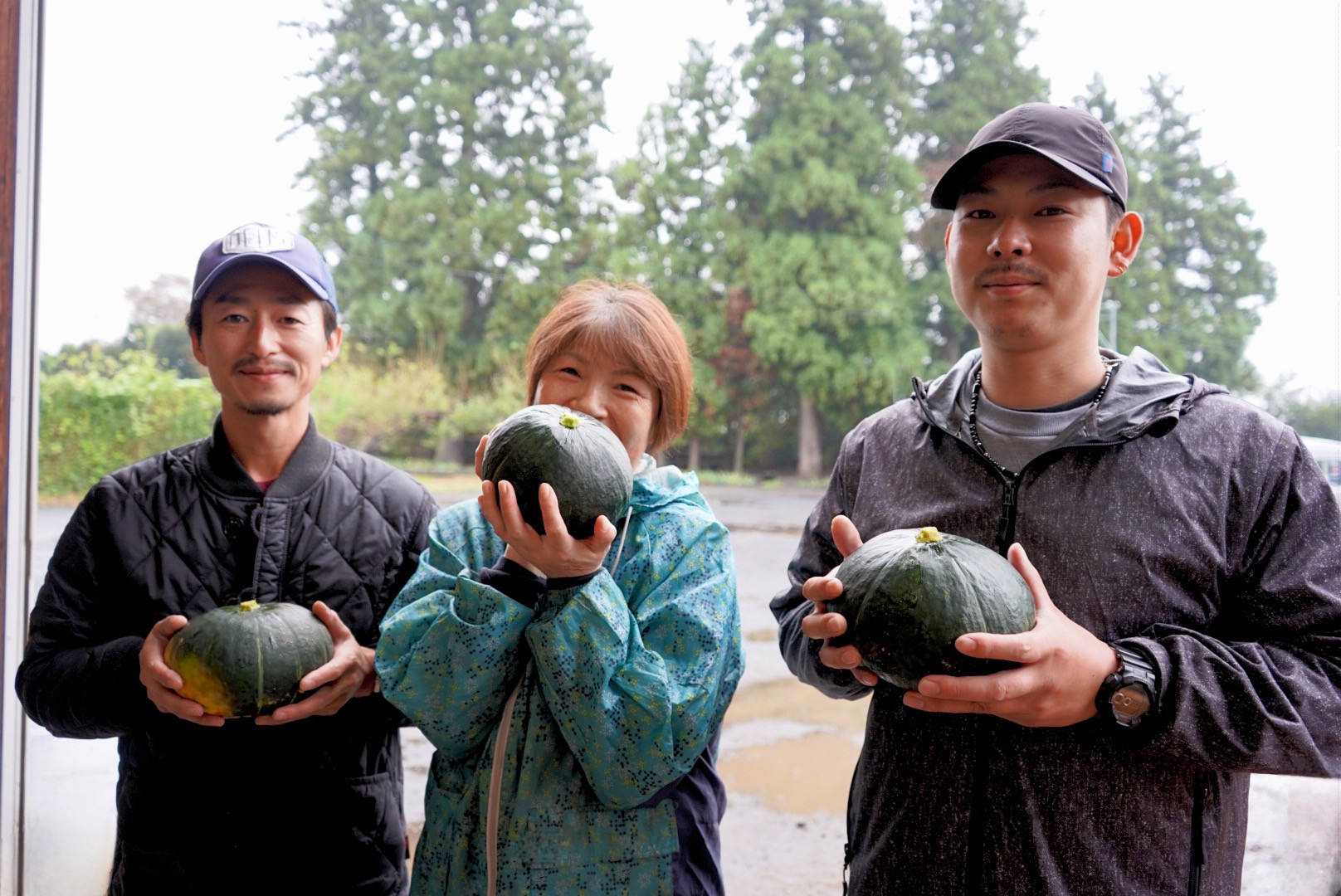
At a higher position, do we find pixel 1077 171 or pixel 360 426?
pixel 1077 171

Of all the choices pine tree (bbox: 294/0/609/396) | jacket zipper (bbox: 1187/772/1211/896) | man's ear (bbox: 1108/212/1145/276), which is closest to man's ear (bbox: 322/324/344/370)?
man's ear (bbox: 1108/212/1145/276)

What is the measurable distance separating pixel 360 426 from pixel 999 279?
442 centimetres

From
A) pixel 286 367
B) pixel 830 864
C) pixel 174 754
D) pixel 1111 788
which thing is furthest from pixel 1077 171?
pixel 830 864

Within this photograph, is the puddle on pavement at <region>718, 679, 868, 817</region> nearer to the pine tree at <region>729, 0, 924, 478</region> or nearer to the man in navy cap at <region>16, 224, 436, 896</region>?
the pine tree at <region>729, 0, 924, 478</region>

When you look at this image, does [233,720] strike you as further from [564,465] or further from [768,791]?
[768,791]

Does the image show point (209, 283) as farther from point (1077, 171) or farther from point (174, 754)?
point (1077, 171)

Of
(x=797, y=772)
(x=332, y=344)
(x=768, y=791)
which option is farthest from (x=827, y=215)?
(x=332, y=344)

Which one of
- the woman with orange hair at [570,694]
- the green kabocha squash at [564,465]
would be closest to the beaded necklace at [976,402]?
the woman with orange hair at [570,694]

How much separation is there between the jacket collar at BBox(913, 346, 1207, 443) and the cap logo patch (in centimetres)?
123

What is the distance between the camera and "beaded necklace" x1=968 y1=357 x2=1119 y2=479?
4.60 feet

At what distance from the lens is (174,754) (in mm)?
1672

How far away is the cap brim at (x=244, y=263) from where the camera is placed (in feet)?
5.74

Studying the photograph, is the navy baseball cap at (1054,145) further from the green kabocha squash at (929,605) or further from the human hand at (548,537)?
the human hand at (548,537)

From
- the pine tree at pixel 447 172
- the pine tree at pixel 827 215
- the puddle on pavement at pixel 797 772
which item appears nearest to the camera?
the puddle on pavement at pixel 797 772
